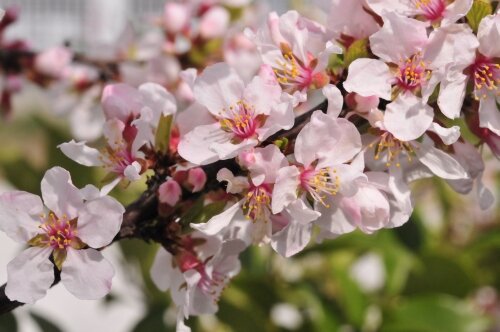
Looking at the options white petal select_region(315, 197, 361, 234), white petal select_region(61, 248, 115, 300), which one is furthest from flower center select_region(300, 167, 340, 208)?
white petal select_region(61, 248, 115, 300)

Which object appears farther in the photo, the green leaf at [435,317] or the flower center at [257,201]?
the green leaf at [435,317]

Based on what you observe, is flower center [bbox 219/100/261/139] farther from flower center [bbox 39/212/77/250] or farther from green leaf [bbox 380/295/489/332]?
green leaf [bbox 380/295/489/332]

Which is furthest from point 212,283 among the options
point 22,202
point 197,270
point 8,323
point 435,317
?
point 435,317

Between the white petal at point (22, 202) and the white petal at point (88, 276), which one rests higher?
the white petal at point (22, 202)

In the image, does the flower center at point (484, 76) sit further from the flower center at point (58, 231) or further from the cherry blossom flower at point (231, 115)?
the flower center at point (58, 231)

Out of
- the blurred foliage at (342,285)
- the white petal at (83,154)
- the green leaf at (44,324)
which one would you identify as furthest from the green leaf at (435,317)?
the white petal at (83,154)

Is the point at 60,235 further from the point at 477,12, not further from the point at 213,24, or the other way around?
the point at 213,24
